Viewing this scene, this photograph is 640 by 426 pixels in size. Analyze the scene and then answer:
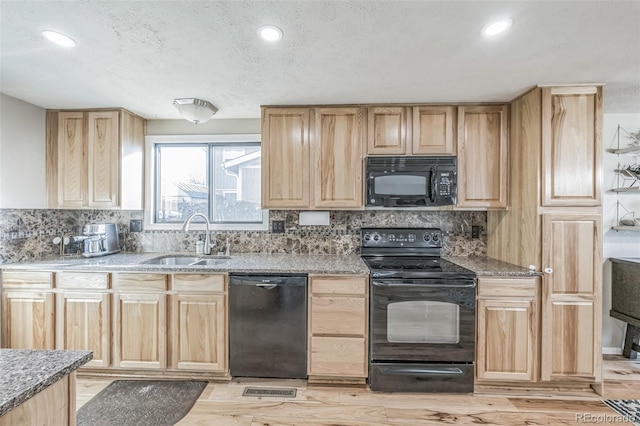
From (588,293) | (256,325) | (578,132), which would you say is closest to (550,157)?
(578,132)

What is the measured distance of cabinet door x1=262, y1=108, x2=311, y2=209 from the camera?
8.72 feet

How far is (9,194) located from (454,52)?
345 cm

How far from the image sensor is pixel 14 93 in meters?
2.41

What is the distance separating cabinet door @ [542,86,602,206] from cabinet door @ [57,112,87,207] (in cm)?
386

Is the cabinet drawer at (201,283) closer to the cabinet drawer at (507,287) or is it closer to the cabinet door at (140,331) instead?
the cabinet door at (140,331)

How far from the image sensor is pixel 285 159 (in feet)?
8.75

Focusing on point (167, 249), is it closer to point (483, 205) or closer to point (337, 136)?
point (337, 136)

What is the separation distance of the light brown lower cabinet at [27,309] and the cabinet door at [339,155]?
2269 mm

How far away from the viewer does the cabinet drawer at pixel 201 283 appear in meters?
2.31

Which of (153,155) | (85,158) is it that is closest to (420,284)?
(153,155)

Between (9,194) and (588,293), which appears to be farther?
(9,194)

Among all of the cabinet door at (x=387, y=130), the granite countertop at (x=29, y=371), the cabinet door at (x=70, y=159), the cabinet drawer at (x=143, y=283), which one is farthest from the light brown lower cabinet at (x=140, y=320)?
the cabinet door at (x=387, y=130)

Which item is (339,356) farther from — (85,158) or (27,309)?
(85,158)

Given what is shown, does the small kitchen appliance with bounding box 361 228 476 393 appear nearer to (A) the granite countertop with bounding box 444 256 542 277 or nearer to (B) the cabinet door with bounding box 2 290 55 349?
(A) the granite countertop with bounding box 444 256 542 277
